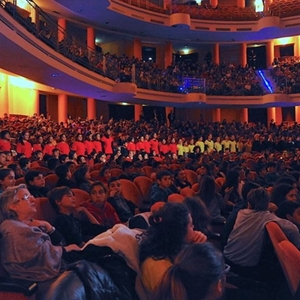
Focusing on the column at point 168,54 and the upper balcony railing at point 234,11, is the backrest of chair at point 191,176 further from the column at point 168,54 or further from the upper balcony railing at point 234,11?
the column at point 168,54

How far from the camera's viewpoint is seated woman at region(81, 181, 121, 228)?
12.7 ft

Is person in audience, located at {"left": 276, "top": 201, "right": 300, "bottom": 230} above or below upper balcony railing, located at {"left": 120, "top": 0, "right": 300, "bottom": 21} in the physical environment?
below

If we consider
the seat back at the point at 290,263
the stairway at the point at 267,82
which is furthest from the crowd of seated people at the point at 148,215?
the stairway at the point at 267,82

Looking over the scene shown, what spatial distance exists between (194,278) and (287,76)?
20.6 metres

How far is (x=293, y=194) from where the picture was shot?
3.86 meters

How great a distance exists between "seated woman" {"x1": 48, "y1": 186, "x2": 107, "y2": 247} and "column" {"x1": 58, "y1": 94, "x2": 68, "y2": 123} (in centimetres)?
1559

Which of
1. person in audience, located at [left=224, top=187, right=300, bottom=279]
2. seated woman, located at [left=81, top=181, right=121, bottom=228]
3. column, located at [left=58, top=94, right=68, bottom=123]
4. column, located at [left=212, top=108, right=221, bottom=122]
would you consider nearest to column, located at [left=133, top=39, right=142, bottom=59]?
column, located at [left=58, top=94, right=68, bottom=123]

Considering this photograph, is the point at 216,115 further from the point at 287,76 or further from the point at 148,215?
the point at 148,215

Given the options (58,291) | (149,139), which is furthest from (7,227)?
(149,139)

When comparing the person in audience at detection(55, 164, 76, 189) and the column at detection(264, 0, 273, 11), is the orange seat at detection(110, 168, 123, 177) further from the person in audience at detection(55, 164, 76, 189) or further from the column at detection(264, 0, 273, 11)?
the column at detection(264, 0, 273, 11)

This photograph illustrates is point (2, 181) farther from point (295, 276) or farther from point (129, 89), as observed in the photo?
point (129, 89)

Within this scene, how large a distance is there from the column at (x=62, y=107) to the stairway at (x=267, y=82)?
355 inches

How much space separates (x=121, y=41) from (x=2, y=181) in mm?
19699

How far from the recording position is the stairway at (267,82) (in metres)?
20.4
